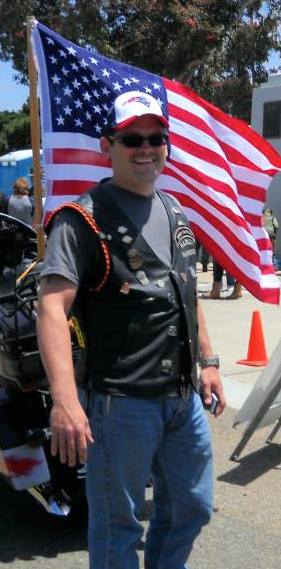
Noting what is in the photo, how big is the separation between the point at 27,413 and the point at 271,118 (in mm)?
18416

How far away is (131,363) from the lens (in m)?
2.50

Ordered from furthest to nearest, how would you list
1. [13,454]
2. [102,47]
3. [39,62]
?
[102,47] → [39,62] → [13,454]

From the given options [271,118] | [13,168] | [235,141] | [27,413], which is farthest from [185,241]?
[13,168]

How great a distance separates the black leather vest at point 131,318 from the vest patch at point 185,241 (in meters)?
0.12

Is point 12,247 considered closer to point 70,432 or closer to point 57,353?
point 57,353

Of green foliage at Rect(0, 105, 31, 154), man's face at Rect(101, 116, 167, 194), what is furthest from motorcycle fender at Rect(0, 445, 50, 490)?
green foliage at Rect(0, 105, 31, 154)

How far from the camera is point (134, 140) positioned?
2.59m

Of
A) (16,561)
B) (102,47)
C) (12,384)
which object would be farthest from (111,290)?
(102,47)

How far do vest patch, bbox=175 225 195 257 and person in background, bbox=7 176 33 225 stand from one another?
9.30m

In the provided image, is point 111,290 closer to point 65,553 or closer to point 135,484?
point 135,484

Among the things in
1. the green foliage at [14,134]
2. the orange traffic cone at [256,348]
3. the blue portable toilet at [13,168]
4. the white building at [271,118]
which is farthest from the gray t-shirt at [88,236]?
the green foliage at [14,134]

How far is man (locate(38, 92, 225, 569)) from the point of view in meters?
2.48

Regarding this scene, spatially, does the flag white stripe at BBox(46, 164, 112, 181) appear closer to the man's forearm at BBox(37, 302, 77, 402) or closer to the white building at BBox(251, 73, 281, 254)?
the man's forearm at BBox(37, 302, 77, 402)

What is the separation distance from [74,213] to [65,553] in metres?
1.90
